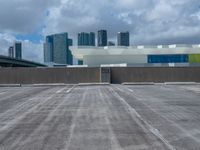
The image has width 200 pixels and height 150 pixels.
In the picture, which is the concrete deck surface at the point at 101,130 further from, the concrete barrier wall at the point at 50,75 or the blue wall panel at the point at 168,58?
the blue wall panel at the point at 168,58

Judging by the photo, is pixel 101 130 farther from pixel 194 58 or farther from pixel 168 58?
pixel 194 58

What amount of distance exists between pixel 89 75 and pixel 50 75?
5.20 metres

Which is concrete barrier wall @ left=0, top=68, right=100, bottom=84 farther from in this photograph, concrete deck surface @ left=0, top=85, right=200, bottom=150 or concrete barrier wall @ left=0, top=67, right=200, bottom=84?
concrete deck surface @ left=0, top=85, right=200, bottom=150

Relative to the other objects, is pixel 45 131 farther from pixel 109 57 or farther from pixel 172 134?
pixel 109 57

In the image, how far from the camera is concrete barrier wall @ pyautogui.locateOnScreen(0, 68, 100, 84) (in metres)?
55.2

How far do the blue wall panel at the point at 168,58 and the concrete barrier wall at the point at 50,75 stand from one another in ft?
105

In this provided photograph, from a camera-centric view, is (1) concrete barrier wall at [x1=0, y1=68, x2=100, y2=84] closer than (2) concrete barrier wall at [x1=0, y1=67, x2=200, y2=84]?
No

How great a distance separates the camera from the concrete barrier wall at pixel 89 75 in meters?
54.8

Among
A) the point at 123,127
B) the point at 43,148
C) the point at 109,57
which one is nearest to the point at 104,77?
the point at 109,57

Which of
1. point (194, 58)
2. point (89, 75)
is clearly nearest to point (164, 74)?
point (89, 75)

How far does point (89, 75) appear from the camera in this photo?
182 ft

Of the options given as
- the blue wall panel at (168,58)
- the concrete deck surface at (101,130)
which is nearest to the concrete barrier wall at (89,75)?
the blue wall panel at (168,58)

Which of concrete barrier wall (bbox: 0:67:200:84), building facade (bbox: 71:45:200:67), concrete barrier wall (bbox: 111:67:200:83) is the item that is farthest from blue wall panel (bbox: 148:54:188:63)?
concrete barrier wall (bbox: 0:67:200:84)

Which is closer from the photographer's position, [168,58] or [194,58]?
[194,58]
